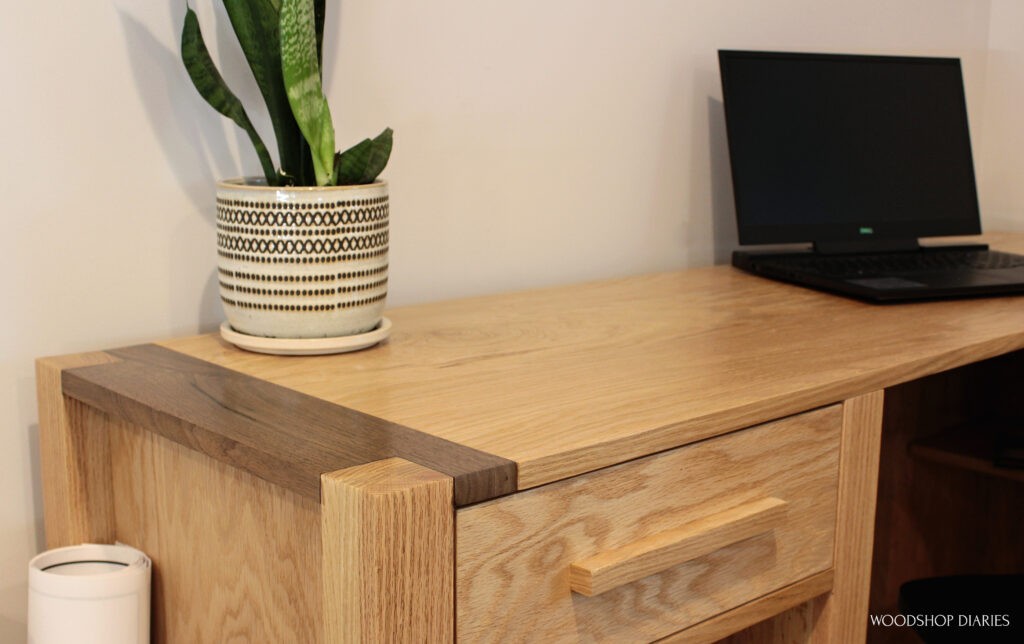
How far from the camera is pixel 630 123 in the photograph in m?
1.37

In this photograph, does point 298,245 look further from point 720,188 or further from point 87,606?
point 720,188

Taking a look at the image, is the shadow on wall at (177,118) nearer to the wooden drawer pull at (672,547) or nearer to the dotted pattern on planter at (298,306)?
the dotted pattern on planter at (298,306)

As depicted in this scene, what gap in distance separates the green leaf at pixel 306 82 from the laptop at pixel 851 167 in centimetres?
63

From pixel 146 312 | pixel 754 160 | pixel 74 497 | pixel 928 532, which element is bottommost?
pixel 928 532

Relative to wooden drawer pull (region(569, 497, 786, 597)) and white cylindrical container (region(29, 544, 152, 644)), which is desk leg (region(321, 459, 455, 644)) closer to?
wooden drawer pull (region(569, 497, 786, 597))

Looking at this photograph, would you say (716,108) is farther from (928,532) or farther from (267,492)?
(267,492)

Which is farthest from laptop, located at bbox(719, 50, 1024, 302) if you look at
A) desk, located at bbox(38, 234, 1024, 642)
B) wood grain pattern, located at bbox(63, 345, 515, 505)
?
wood grain pattern, located at bbox(63, 345, 515, 505)

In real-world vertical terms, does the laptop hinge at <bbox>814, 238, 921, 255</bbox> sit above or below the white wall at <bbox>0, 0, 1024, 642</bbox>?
below

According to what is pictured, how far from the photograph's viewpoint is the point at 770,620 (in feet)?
3.04

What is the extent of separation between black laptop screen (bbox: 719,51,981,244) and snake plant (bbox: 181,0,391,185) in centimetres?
60

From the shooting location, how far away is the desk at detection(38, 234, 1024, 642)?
60 cm

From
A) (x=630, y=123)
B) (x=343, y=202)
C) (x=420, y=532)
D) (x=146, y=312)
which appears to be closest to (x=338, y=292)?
(x=343, y=202)

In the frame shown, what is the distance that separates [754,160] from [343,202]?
68 centimetres

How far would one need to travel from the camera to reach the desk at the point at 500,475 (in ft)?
1.98
